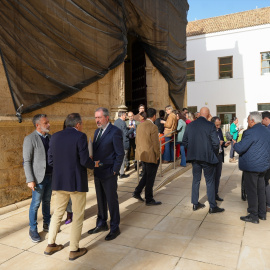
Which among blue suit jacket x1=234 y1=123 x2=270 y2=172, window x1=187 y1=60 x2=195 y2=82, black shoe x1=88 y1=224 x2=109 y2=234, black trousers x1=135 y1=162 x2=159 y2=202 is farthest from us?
window x1=187 y1=60 x2=195 y2=82

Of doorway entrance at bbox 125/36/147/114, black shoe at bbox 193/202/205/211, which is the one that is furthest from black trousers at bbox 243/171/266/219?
doorway entrance at bbox 125/36/147/114

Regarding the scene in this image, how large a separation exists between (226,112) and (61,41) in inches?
690

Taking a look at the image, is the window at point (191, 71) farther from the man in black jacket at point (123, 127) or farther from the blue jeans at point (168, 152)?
the man in black jacket at point (123, 127)

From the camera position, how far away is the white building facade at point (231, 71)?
62.8 ft

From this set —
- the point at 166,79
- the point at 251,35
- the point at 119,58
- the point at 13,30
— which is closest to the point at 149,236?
the point at 13,30

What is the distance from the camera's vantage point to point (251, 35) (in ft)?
63.6

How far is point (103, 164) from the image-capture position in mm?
3262

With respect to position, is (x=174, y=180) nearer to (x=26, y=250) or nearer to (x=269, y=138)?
(x=269, y=138)

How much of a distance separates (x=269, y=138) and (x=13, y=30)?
4540 mm

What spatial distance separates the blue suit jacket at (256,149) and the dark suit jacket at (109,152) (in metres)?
1.85

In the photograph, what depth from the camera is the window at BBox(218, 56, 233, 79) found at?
66.8 feet

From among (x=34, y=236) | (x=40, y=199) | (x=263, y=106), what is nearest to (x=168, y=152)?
(x=40, y=199)

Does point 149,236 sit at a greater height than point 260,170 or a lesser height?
lesser

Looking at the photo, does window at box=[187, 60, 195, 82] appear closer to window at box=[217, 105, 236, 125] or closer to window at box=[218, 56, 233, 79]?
window at box=[218, 56, 233, 79]
